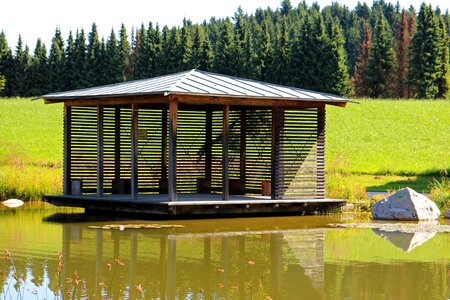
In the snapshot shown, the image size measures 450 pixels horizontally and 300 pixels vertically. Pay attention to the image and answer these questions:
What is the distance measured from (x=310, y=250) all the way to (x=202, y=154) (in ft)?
31.3

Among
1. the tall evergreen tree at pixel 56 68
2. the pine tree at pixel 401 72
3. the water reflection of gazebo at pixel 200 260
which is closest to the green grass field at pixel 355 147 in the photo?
the water reflection of gazebo at pixel 200 260

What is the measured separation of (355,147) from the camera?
40.0 metres

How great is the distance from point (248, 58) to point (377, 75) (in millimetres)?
11230

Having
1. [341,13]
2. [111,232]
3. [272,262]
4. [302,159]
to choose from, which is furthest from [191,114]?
[341,13]

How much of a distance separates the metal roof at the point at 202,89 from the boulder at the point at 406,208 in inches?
105

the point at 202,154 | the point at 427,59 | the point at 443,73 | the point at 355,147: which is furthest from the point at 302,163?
the point at 443,73

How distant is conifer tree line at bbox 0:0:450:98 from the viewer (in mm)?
72000

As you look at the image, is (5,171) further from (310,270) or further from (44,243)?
(310,270)

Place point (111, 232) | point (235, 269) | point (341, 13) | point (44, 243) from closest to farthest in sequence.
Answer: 1. point (235, 269)
2. point (44, 243)
3. point (111, 232)
4. point (341, 13)

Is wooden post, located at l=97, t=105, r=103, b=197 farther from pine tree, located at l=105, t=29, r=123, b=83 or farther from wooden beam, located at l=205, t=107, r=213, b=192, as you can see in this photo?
pine tree, located at l=105, t=29, r=123, b=83

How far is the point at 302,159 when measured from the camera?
2131 cm

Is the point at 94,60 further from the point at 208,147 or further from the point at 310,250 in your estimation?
the point at 310,250

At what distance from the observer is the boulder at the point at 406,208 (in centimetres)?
2019

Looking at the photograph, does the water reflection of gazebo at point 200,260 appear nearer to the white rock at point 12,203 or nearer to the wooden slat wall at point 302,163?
the wooden slat wall at point 302,163
